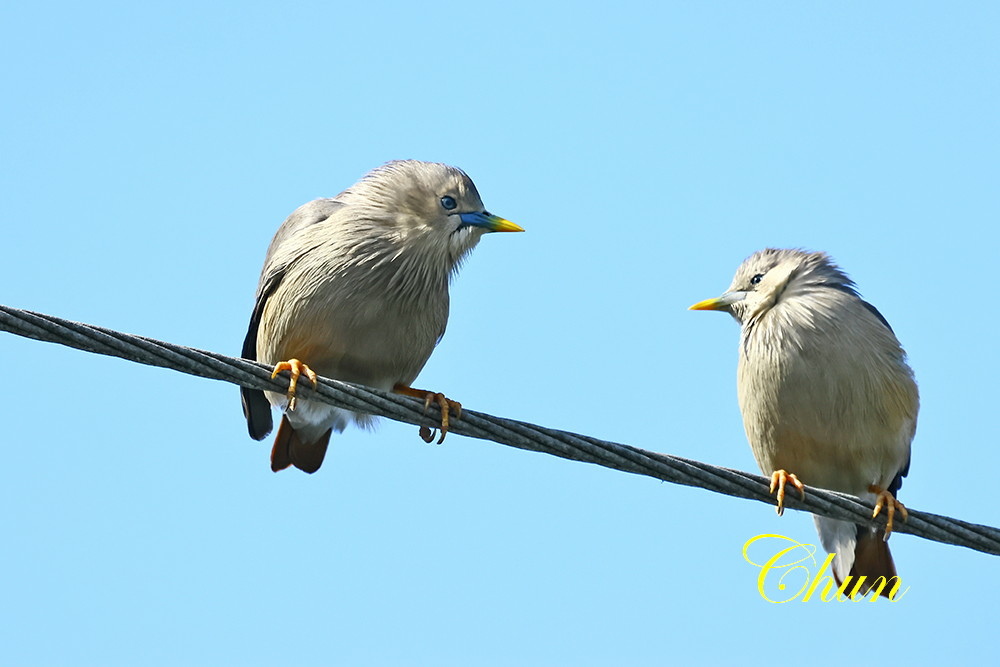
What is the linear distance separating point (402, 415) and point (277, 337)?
1.19 meters

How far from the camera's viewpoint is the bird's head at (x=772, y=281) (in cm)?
588

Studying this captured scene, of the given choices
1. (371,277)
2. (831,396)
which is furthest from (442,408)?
(831,396)

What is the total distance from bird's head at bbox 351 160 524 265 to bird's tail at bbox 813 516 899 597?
2087 millimetres

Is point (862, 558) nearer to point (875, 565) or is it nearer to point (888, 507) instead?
point (875, 565)

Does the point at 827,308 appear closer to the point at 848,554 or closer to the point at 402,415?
the point at 848,554

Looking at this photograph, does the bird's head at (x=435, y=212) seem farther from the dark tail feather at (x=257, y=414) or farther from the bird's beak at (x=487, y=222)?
the dark tail feather at (x=257, y=414)

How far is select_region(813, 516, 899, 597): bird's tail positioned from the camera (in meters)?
5.70

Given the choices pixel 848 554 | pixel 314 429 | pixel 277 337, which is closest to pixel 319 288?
pixel 277 337

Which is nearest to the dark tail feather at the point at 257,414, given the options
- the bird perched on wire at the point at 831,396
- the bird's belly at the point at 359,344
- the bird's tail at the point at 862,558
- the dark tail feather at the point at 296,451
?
the dark tail feather at the point at 296,451

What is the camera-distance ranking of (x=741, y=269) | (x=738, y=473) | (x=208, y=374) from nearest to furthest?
(x=208, y=374), (x=738, y=473), (x=741, y=269)

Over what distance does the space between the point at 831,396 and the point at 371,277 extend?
203 centimetres

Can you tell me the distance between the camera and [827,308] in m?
5.64

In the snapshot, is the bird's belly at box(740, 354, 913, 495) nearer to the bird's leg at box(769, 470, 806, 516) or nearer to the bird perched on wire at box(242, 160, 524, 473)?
the bird's leg at box(769, 470, 806, 516)

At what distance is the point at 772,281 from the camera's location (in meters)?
5.94
